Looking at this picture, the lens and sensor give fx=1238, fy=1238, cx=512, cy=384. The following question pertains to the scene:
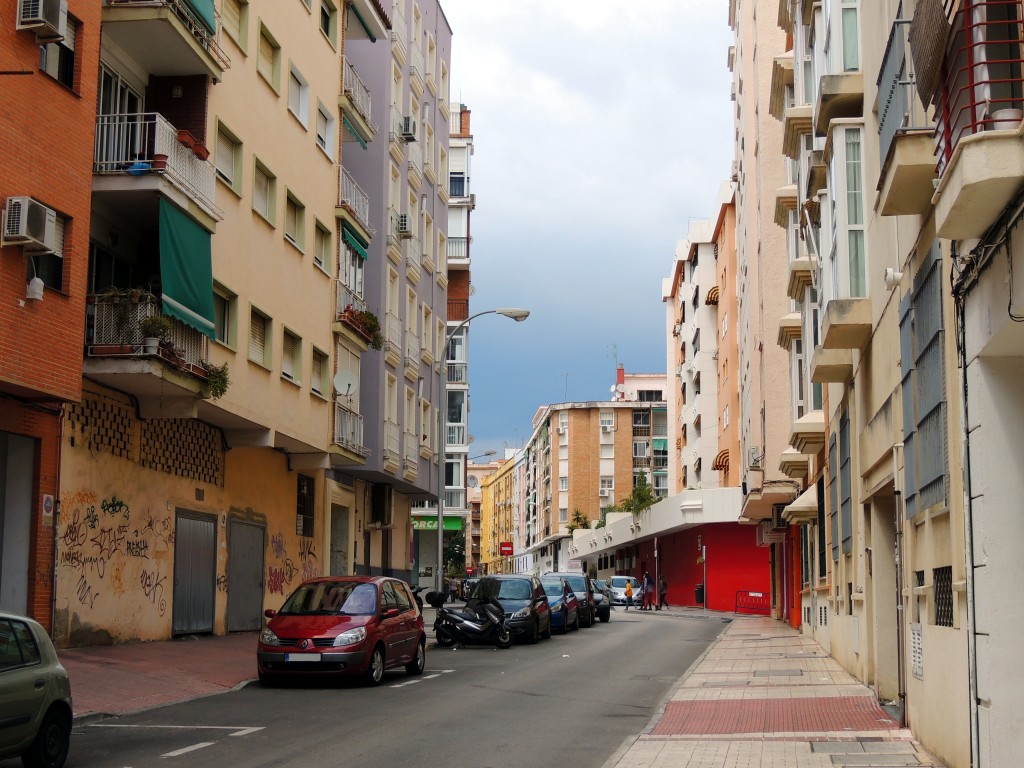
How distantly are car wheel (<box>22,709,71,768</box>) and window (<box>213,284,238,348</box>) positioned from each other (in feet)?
46.3

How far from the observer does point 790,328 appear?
29.4 m

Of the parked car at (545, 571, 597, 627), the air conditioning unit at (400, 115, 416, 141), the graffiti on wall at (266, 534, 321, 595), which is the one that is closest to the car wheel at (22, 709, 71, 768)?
the graffiti on wall at (266, 534, 321, 595)

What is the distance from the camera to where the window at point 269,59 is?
86.0ft

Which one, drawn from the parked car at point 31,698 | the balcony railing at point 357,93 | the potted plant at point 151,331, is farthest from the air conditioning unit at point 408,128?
the parked car at point 31,698

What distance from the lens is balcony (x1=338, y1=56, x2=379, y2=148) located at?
31.8m

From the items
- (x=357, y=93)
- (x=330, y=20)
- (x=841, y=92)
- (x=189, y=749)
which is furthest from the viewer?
(x=357, y=93)

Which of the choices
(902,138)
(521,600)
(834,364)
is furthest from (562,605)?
(902,138)

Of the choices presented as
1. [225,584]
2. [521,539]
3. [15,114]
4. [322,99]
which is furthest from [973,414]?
[521,539]

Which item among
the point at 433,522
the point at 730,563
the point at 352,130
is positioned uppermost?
the point at 352,130

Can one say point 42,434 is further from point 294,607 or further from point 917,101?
point 917,101

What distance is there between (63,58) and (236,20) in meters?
7.70

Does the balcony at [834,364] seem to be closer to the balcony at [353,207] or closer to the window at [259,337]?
the window at [259,337]

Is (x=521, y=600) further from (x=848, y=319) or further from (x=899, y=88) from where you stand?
(x=899, y=88)

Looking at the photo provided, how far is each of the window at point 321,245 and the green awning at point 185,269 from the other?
8.11m
